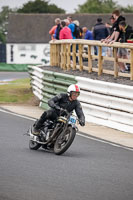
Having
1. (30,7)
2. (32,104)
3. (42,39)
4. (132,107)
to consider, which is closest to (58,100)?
(132,107)

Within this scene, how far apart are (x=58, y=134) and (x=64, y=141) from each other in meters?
0.25

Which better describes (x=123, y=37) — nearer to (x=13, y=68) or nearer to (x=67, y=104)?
(x=67, y=104)

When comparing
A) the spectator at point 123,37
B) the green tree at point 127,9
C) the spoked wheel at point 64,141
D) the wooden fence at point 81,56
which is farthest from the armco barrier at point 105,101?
the green tree at point 127,9

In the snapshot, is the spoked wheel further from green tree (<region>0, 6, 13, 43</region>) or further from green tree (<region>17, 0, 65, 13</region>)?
green tree (<region>0, 6, 13, 43</region>)

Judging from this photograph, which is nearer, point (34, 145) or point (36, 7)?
point (34, 145)

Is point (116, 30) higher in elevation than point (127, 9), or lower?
higher

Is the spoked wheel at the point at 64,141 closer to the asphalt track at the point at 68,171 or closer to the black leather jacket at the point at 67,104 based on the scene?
the asphalt track at the point at 68,171

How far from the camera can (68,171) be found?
10672mm

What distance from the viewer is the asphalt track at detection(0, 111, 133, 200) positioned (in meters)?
8.74

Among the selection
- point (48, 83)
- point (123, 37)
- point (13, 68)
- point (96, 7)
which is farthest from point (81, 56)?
point (96, 7)

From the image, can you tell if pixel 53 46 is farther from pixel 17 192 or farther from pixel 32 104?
pixel 17 192

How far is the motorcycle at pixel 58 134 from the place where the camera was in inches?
489

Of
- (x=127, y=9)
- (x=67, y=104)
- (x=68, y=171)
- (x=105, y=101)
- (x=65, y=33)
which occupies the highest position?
(x=65, y=33)

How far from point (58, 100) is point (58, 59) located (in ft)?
40.8
